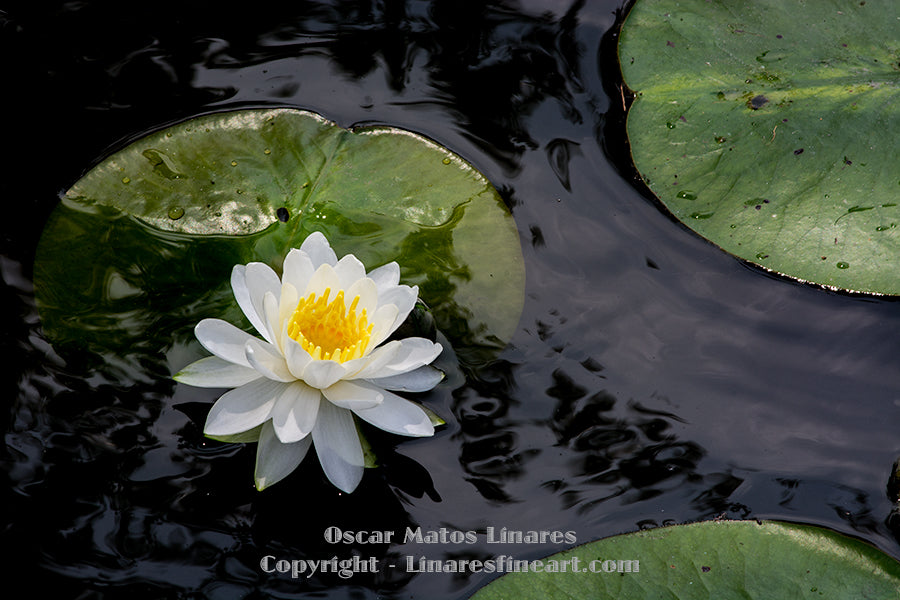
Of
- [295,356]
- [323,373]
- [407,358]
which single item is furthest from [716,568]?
[295,356]

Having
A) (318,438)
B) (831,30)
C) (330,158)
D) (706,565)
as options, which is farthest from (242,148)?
(831,30)

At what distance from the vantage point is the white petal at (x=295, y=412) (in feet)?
8.13

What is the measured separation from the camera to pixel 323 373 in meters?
2.47

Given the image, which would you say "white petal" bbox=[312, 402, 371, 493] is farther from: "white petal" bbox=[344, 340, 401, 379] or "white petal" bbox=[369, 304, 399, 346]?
"white petal" bbox=[369, 304, 399, 346]

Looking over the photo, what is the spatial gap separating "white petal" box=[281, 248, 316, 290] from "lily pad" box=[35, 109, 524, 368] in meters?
0.30

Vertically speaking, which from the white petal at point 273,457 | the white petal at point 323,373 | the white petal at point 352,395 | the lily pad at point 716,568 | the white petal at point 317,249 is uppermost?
the white petal at point 317,249

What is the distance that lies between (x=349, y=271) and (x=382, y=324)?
0.24 meters

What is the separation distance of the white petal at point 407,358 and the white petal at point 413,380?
6cm

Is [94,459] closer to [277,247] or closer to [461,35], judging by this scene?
[277,247]

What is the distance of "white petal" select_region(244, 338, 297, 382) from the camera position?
2.38 m

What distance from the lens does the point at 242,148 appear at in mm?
3113

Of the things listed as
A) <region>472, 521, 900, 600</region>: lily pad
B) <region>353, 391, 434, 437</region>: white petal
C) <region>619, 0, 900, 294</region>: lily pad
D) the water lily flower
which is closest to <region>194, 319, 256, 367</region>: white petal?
the water lily flower

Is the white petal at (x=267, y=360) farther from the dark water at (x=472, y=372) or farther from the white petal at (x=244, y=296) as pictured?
the dark water at (x=472, y=372)

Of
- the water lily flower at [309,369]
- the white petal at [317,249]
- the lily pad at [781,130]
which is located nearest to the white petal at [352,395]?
the water lily flower at [309,369]
